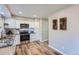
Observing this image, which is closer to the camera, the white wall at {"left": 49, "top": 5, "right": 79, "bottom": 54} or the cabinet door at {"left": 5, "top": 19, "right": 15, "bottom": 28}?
the cabinet door at {"left": 5, "top": 19, "right": 15, "bottom": 28}

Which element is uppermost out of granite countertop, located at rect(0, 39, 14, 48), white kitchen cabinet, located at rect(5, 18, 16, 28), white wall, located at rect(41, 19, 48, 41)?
white kitchen cabinet, located at rect(5, 18, 16, 28)

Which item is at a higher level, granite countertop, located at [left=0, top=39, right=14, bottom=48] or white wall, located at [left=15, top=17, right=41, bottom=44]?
white wall, located at [left=15, top=17, right=41, bottom=44]

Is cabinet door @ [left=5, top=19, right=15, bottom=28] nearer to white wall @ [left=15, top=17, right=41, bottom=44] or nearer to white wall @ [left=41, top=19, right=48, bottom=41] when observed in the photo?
white wall @ [left=15, top=17, right=41, bottom=44]

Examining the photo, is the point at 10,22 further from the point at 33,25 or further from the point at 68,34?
the point at 68,34

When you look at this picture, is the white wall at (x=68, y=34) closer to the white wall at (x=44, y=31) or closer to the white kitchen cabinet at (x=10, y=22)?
the white wall at (x=44, y=31)

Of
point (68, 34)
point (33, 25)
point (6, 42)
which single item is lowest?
point (6, 42)

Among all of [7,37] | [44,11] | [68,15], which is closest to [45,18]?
[44,11]

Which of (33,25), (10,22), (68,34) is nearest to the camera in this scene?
(10,22)

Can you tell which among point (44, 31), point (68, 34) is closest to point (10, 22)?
point (44, 31)

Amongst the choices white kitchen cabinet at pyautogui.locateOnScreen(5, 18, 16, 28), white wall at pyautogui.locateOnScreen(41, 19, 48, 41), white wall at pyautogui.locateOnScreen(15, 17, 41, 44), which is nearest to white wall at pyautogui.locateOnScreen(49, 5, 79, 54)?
white wall at pyautogui.locateOnScreen(41, 19, 48, 41)

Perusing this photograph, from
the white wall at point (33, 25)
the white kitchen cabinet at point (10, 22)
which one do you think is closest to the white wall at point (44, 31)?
the white wall at point (33, 25)
